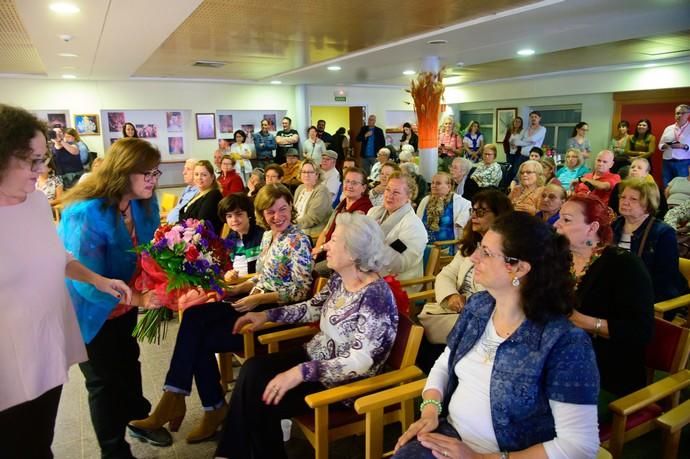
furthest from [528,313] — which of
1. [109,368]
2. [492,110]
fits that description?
[492,110]

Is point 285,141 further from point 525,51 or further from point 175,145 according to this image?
Result: point 525,51

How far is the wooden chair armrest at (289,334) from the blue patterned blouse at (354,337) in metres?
0.19

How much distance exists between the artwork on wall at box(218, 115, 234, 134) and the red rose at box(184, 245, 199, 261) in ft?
31.6

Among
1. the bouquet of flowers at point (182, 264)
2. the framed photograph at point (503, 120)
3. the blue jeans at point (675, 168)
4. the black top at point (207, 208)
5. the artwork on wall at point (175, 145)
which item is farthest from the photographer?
the framed photograph at point (503, 120)

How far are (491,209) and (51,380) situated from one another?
2.25m

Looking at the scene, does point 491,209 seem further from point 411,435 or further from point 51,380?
point 51,380

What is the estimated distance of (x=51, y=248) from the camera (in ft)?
4.91

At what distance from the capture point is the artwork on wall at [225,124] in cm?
1115

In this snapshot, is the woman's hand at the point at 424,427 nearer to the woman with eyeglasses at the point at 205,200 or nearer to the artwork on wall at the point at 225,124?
the woman with eyeglasses at the point at 205,200

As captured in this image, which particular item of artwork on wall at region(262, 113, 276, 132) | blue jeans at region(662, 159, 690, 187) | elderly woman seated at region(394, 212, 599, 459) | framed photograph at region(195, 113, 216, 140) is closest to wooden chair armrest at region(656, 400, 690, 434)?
elderly woman seated at region(394, 212, 599, 459)

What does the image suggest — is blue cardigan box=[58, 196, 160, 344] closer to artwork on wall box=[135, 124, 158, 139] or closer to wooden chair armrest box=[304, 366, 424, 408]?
wooden chair armrest box=[304, 366, 424, 408]

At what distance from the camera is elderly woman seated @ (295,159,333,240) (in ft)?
15.6

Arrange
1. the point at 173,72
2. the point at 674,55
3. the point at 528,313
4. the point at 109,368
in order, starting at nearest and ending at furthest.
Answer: the point at 528,313, the point at 109,368, the point at 674,55, the point at 173,72

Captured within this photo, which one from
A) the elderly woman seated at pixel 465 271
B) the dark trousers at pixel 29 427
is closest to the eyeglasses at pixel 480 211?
the elderly woman seated at pixel 465 271
